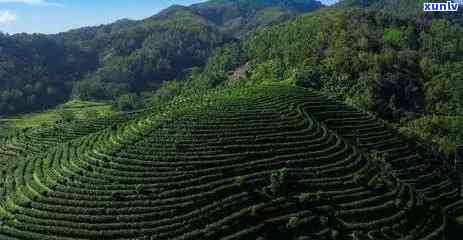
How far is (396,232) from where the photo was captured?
45.8 m

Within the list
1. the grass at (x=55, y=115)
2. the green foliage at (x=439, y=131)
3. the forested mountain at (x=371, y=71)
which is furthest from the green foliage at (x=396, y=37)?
the grass at (x=55, y=115)

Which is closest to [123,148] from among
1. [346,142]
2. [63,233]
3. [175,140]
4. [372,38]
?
[175,140]

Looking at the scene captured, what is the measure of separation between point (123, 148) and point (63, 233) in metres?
12.6

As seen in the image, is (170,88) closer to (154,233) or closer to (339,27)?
(339,27)

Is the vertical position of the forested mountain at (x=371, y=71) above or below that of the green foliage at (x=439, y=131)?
above

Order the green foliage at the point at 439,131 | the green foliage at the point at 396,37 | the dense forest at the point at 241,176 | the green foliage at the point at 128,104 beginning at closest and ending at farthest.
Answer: the dense forest at the point at 241,176 < the green foliage at the point at 439,131 < the green foliage at the point at 396,37 < the green foliage at the point at 128,104

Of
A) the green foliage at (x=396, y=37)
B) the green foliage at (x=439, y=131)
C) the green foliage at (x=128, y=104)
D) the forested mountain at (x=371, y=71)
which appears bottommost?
the green foliage at (x=439, y=131)

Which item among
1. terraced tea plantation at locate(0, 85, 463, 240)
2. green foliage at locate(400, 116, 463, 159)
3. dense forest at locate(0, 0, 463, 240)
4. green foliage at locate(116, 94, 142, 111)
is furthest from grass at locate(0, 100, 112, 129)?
green foliage at locate(400, 116, 463, 159)

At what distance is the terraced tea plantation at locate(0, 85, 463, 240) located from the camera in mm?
42812

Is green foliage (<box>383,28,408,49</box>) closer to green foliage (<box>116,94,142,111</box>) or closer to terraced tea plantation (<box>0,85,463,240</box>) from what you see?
green foliage (<box>116,94,142,111</box>)

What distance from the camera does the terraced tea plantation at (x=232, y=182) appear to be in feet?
140

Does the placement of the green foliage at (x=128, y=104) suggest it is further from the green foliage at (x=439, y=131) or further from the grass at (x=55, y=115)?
the green foliage at (x=439, y=131)

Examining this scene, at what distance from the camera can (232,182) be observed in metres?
47.5

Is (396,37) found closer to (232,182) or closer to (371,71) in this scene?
(371,71)
